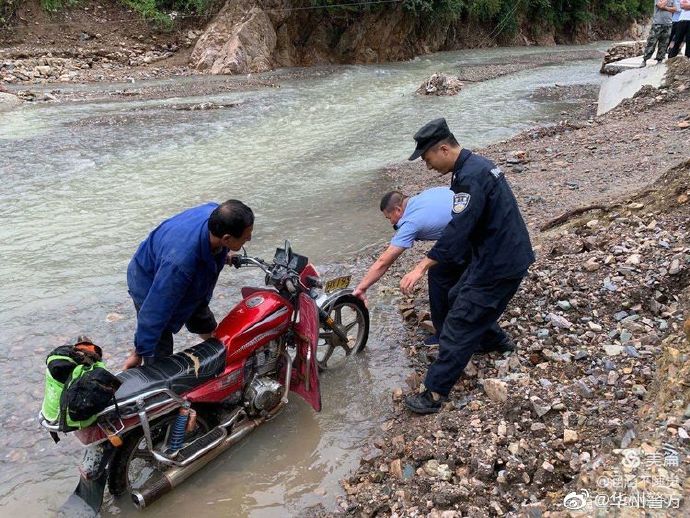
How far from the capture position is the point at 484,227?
142 inches

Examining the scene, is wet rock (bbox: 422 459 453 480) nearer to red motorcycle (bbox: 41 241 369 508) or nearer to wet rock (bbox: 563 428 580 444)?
wet rock (bbox: 563 428 580 444)

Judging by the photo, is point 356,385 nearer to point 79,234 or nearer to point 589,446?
point 589,446

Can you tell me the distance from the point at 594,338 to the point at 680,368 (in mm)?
1025

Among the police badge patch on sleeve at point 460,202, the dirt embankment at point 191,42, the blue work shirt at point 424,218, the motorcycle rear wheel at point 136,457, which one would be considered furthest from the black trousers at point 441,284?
the dirt embankment at point 191,42

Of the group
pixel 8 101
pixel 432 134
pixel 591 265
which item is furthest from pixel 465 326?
pixel 8 101

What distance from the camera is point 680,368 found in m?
2.92

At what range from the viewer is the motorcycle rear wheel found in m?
3.28

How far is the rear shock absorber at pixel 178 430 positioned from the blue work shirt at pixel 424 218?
1889 mm

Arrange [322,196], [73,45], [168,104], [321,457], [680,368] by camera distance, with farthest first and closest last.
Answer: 1. [73,45]
2. [168,104]
3. [322,196]
4. [321,457]
5. [680,368]

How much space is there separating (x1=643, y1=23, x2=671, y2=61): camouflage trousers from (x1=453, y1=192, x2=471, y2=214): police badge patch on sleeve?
11737mm

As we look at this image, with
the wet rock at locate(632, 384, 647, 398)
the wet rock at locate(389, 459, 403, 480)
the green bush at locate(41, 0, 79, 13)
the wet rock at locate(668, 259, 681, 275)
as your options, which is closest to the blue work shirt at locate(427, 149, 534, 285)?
the wet rock at locate(632, 384, 647, 398)

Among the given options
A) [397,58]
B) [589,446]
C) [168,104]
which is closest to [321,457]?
[589,446]

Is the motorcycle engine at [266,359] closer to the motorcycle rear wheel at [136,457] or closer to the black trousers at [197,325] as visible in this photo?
the motorcycle rear wheel at [136,457]

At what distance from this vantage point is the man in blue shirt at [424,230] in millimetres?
4238
